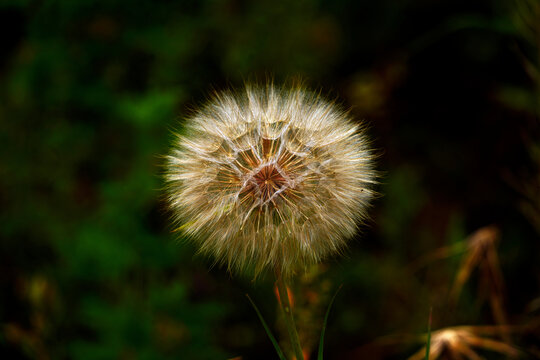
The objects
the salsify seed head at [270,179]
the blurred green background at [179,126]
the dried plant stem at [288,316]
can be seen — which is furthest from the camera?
the blurred green background at [179,126]

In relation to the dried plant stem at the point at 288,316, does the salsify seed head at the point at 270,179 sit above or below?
above

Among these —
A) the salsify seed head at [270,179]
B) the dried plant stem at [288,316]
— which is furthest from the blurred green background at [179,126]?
the dried plant stem at [288,316]

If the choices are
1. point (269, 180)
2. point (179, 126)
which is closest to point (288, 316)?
point (269, 180)

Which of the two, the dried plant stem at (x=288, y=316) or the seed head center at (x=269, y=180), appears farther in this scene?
the seed head center at (x=269, y=180)

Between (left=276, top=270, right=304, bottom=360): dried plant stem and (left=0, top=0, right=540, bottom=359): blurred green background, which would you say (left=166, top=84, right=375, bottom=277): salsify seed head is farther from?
(left=0, top=0, right=540, bottom=359): blurred green background

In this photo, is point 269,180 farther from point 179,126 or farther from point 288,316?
point 179,126

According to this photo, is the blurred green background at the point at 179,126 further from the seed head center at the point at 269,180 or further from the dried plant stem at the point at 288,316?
the dried plant stem at the point at 288,316
